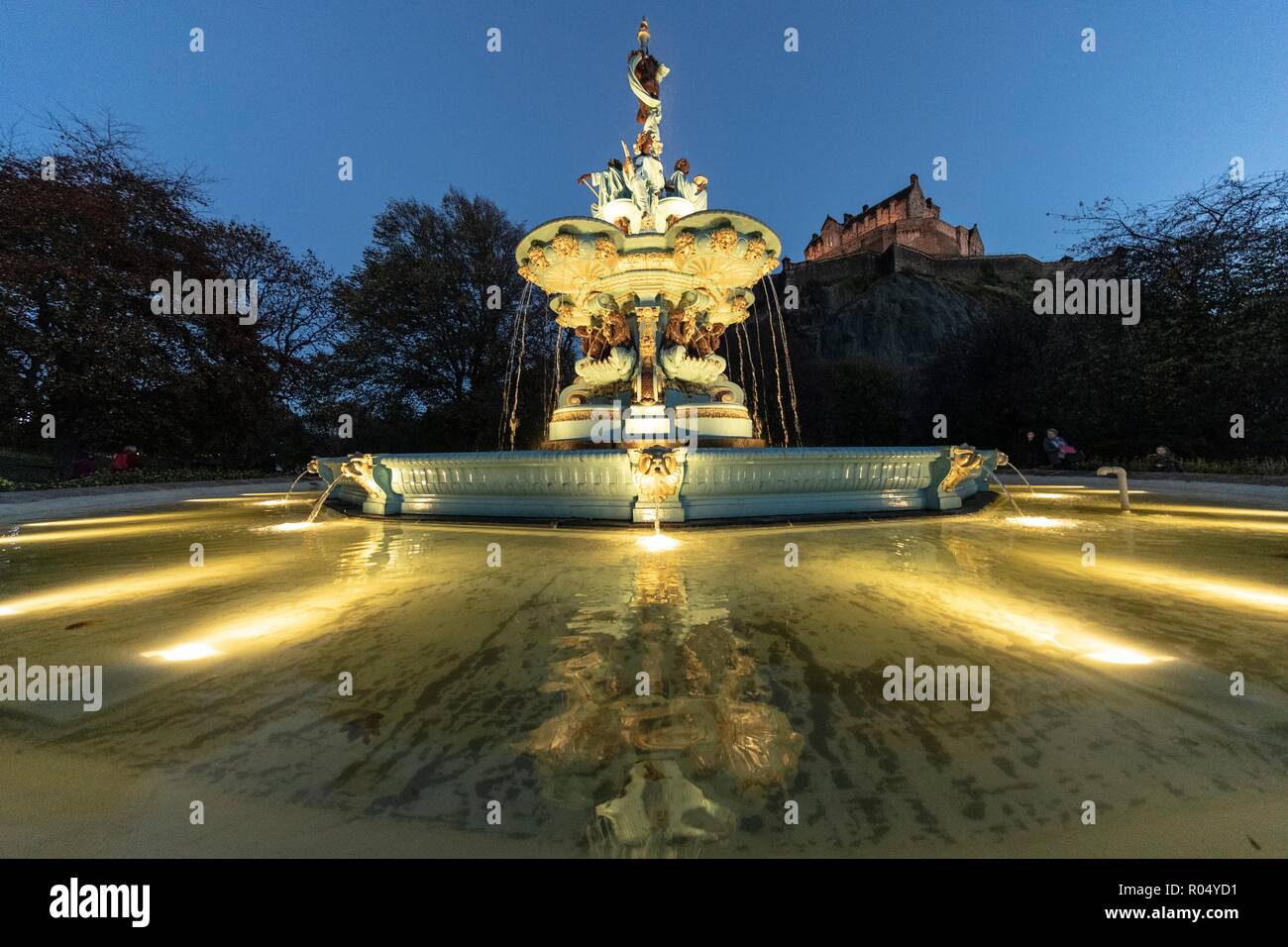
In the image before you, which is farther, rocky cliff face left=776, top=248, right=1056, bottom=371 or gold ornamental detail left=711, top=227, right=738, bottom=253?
rocky cliff face left=776, top=248, right=1056, bottom=371

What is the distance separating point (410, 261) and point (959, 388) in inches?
1019

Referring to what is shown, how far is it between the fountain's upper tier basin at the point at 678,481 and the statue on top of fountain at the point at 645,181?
603 centimetres

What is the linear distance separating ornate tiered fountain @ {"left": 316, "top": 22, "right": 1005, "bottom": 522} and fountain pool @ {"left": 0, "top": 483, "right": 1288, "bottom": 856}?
8.12ft

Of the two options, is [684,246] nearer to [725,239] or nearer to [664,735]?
[725,239]

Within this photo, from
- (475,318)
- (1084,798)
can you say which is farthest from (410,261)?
(1084,798)

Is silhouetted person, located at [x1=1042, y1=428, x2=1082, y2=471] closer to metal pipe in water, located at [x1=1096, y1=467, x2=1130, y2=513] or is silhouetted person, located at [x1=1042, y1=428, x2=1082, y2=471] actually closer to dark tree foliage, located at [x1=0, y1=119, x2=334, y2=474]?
metal pipe in water, located at [x1=1096, y1=467, x2=1130, y2=513]

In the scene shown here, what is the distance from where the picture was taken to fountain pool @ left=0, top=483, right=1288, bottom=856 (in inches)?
50.2

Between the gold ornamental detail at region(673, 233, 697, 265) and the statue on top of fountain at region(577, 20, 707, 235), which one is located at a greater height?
the statue on top of fountain at region(577, 20, 707, 235)

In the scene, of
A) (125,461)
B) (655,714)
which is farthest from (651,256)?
(125,461)

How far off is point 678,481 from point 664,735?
4.68 m

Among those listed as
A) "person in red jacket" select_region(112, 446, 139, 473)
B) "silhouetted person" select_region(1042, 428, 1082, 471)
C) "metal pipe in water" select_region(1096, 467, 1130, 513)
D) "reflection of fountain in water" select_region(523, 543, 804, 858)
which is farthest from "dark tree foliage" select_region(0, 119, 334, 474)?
"silhouetted person" select_region(1042, 428, 1082, 471)

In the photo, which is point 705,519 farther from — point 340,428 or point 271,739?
point 340,428

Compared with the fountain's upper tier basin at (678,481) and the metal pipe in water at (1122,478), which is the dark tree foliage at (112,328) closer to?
the fountain's upper tier basin at (678,481)
